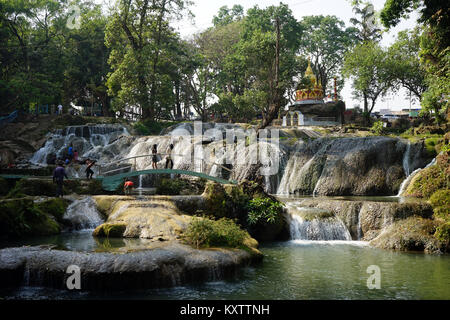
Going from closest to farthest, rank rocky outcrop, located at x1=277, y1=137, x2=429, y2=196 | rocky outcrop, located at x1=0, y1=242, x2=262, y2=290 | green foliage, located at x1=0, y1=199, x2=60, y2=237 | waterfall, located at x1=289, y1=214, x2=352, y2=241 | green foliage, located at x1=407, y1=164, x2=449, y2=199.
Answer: rocky outcrop, located at x1=0, y1=242, x2=262, y2=290 → green foliage, located at x1=0, y1=199, x2=60, y2=237 → waterfall, located at x1=289, y1=214, x2=352, y2=241 → green foliage, located at x1=407, y1=164, x2=449, y2=199 → rocky outcrop, located at x1=277, y1=137, x2=429, y2=196

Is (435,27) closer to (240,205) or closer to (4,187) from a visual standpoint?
(240,205)

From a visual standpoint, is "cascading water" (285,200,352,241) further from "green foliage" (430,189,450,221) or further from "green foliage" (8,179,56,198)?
"green foliage" (8,179,56,198)

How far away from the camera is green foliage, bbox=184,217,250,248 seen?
36.2ft

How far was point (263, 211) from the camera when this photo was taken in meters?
15.5

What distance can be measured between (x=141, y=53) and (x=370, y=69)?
24.9 m

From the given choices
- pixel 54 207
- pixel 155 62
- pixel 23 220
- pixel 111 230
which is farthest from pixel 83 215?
pixel 155 62

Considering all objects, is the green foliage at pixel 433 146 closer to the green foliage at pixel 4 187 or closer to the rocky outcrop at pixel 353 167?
the rocky outcrop at pixel 353 167

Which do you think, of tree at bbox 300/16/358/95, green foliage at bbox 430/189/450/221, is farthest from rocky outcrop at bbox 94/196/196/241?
tree at bbox 300/16/358/95

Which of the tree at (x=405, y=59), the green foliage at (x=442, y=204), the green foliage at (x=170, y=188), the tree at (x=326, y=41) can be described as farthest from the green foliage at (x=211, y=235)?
the tree at (x=326, y=41)

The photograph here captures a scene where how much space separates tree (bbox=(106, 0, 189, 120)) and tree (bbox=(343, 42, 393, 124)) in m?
20.1

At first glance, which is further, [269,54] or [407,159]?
[269,54]

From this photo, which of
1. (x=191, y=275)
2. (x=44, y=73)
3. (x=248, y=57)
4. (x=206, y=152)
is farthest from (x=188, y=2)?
(x=191, y=275)

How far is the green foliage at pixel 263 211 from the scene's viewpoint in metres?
15.3

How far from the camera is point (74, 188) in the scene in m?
18.4
